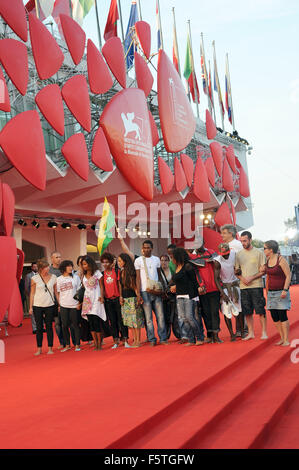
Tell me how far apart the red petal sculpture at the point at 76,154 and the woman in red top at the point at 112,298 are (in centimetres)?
455

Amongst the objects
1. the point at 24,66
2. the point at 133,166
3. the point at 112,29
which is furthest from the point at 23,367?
the point at 112,29

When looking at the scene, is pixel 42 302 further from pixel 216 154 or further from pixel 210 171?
pixel 216 154

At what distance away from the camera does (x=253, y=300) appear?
6598 mm

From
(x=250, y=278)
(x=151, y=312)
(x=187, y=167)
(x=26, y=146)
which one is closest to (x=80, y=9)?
(x=26, y=146)

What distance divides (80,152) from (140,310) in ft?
18.4

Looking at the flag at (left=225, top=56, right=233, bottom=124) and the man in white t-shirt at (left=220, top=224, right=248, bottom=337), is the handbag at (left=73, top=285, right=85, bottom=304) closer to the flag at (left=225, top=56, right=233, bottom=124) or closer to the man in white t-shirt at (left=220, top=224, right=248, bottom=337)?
the man in white t-shirt at (left=220, top=224, right=248, bottom=337)

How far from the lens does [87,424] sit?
11.0ft

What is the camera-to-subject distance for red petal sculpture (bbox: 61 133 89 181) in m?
11.2

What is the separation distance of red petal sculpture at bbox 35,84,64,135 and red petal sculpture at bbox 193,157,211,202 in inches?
320

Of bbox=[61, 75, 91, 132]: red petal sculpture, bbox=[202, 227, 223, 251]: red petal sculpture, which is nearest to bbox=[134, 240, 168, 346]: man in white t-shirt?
bbox=[61, 75, 91, 132]: red petal sculpture

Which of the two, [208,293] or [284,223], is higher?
[284,223]

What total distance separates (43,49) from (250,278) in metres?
6.80

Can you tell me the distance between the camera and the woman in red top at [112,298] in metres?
7.25
